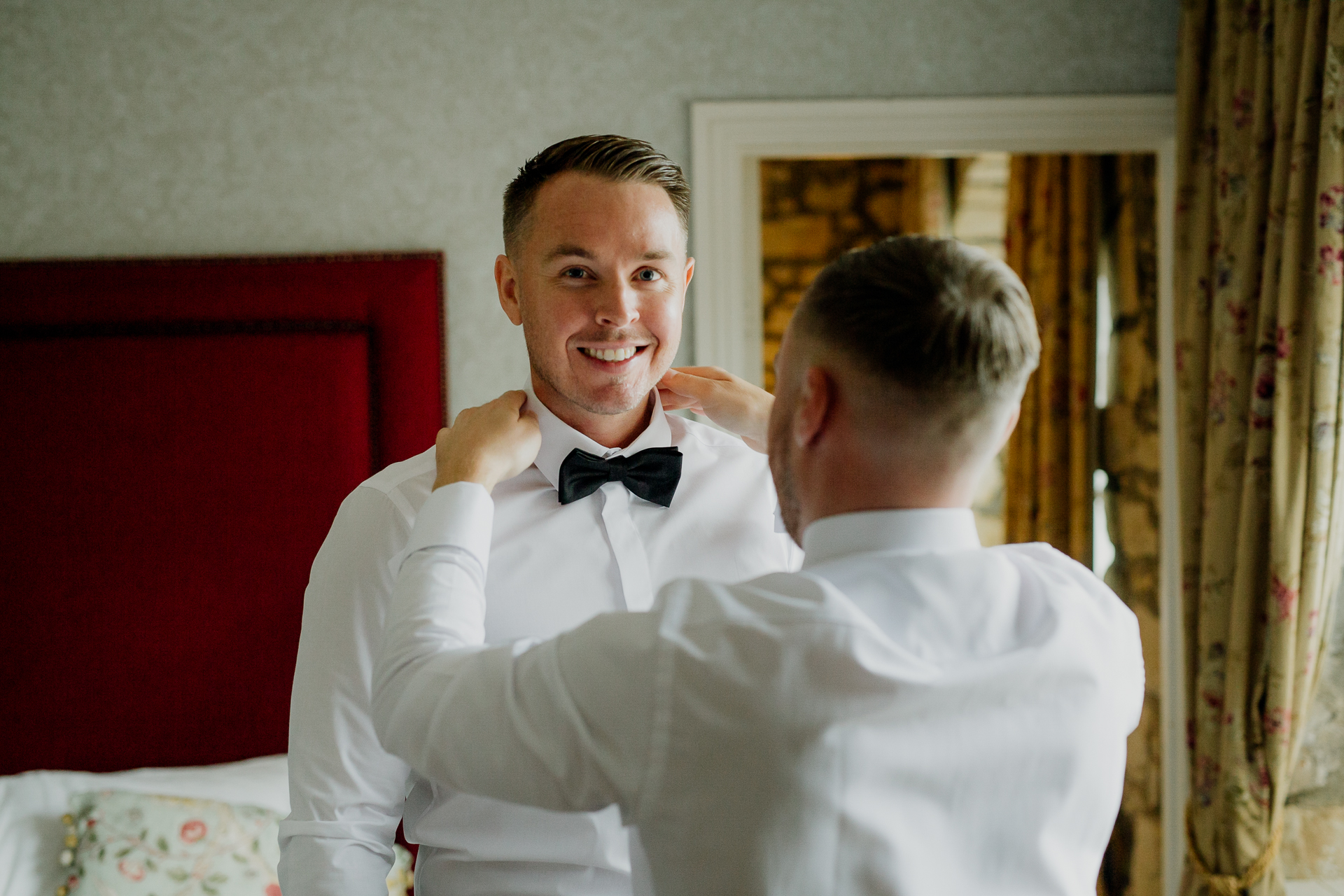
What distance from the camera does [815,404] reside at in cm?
87

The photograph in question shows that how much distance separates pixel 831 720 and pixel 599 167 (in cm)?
85

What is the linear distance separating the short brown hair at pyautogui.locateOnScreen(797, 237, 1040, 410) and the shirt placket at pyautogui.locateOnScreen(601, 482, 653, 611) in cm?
56

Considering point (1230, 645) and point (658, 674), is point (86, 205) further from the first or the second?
point (1230, 645)

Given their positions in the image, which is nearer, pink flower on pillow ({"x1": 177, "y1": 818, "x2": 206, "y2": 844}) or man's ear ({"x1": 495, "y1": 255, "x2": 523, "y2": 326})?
man's ear ({"x1": 495, "y1": 255, "x2": 523, "y2": 326})

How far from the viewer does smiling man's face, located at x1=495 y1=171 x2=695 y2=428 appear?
4.36ft

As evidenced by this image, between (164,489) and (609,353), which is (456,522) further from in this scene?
(164,489)

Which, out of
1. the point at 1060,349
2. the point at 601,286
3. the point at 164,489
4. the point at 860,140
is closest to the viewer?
the point at 601,286

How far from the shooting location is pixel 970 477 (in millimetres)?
897

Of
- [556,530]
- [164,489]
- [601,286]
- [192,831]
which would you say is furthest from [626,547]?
[164,489]

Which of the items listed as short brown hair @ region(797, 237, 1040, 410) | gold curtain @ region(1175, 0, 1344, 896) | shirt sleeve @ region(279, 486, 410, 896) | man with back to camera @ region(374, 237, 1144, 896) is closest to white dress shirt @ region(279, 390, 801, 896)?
Answer: shirt sleeve @ region(279, 486, 410, 896)

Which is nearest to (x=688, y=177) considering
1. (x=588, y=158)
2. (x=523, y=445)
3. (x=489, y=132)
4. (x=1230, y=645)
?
(x=489, y=132)

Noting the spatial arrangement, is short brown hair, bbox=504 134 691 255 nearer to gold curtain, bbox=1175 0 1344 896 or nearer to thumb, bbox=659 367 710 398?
thumb, bbox=659 367 710 398

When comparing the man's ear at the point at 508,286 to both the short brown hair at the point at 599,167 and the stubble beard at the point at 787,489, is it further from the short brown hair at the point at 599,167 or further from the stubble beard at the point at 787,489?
the stubble beard at the point at 787,489

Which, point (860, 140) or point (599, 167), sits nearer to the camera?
point (599, 167)
